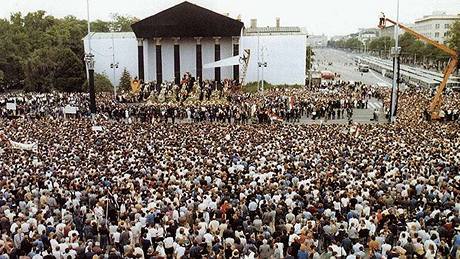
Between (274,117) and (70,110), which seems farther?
(70,110)

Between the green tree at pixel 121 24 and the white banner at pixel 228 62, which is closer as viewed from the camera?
the white banner at pixel 228 62

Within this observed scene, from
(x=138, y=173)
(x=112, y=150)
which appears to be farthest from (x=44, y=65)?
(x=138, y=173)

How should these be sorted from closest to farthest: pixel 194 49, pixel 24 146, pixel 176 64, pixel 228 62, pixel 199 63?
pixel 24 146 → pixel 228 62 → pixel 199 63 → pixel 176 64 → pixel 194 49

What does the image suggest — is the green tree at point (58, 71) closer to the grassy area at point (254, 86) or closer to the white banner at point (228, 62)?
the white banner at point (228, 62)

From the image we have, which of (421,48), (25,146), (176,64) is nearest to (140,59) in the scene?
(176,64)

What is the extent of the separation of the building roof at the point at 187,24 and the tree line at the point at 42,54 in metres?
8.01

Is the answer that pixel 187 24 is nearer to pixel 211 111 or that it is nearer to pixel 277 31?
pixel 277 31

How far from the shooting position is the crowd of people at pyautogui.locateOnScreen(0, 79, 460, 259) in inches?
518

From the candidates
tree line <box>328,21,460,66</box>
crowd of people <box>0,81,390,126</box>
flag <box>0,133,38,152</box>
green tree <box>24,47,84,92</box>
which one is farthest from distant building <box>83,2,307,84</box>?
flag <box>0,133,38,152</box>

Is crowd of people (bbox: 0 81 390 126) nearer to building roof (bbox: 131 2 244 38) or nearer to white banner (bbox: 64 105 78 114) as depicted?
white banner (bbox: 64 105 78 114)

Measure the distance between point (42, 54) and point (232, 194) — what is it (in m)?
55.9

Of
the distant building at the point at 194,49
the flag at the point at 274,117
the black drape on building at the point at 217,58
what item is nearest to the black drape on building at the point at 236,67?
the distant building at the point at 194,49

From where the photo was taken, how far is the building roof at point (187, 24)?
6319cm

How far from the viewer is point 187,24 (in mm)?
64062
